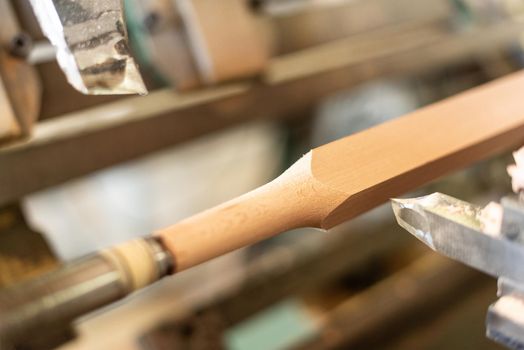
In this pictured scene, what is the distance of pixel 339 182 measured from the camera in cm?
39

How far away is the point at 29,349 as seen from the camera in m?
0.58

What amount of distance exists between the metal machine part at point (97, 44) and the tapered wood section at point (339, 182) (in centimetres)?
12

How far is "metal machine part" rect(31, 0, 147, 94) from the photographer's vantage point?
1.24 ft

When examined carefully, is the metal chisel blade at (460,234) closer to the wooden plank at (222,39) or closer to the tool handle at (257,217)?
the tool handle at (257,217)

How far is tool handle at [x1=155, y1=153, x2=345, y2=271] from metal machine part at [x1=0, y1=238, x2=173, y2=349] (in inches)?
2.7

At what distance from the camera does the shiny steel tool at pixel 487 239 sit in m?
0.34

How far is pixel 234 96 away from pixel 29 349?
43 centimetres

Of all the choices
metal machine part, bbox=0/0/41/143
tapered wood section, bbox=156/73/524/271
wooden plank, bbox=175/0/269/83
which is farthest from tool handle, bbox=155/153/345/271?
wooden plank, bbox=175/0/269/83

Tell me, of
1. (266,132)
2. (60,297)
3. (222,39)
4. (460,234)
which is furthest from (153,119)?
(266,132)

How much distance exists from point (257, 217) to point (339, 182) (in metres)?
0.07

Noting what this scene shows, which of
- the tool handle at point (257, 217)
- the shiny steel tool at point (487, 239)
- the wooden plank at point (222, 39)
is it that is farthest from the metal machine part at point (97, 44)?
the wooden plank at point (222, 39)

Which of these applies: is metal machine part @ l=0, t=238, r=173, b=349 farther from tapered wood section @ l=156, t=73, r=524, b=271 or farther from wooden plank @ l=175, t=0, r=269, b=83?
wooden plank @ l=175, t=0, r=269, b=83

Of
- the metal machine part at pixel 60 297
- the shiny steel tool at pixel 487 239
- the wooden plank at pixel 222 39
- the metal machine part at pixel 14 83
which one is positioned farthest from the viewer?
the wooden plank at pixel 222 39

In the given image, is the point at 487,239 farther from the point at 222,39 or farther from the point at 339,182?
the point at 222,39
